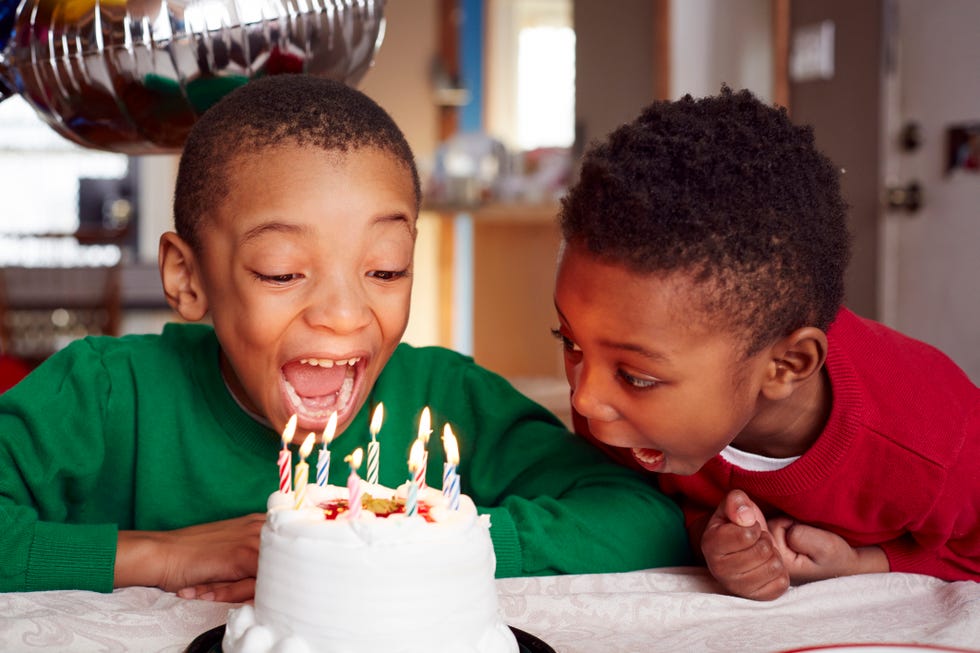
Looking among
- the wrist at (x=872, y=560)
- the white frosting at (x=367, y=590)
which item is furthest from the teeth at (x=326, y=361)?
the wrist at (x=872, y=560)

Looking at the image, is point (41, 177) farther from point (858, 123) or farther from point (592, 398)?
point (592, 398)

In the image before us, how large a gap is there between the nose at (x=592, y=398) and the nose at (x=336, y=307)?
0.26 m

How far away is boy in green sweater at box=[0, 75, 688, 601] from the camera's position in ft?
3.62

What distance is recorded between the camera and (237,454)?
134 cm

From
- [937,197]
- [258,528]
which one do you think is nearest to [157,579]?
[258,528]

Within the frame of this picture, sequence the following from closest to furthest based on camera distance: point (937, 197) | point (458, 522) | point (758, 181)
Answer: point (458, 522), point (758, 181), point (937, 197)

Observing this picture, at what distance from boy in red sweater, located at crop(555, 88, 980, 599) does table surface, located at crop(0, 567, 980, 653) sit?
72 millimetres

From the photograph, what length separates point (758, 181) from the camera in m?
1.00

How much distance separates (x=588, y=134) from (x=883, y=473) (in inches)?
154

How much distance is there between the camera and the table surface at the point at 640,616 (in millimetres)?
850

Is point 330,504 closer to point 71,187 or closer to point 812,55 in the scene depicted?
point 812,55

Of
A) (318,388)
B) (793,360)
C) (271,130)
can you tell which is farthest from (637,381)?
(271,130)

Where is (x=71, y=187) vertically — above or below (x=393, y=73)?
below

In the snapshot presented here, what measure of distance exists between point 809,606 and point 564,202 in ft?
1.63
